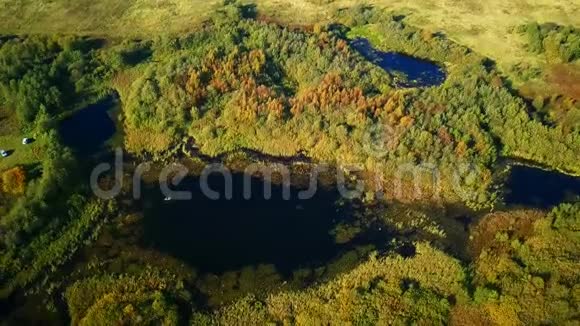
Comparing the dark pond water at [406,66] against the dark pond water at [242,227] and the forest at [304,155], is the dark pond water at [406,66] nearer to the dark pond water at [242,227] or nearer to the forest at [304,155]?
the forest at [304,155]

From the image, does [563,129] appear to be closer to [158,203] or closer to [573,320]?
[573,320]

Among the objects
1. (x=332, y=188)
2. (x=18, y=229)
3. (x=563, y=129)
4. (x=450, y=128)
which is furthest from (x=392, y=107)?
(x=18, y=229)

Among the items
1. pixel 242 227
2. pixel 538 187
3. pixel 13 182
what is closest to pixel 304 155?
pixel 242 227

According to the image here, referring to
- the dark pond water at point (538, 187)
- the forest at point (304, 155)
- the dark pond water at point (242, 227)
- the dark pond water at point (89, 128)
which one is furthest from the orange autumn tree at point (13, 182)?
the dark pond water at point (538, 187)

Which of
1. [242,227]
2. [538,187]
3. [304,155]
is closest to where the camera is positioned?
[242,227]

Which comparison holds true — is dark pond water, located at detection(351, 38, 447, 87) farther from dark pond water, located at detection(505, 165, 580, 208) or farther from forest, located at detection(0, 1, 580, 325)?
dark pond water, located at detection(505, 165, 580, 208)

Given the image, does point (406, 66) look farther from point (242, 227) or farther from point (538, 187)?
point (242, 227)

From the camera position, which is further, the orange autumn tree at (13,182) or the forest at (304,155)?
the orange autumn tree at (13,182)
